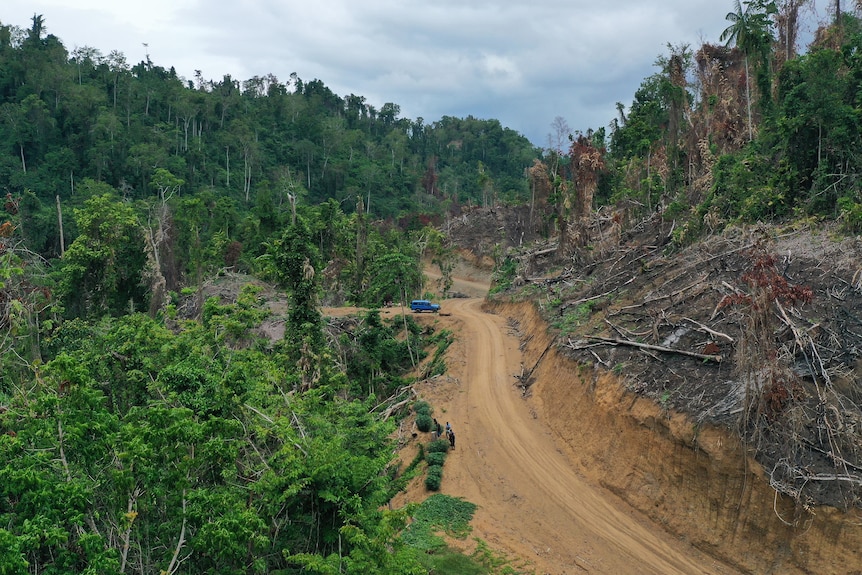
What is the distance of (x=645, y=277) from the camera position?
24922 mm

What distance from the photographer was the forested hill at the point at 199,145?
2530 inches

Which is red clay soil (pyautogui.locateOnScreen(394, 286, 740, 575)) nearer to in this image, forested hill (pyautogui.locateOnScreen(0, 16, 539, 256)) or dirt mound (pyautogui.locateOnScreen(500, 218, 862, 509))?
dirt mound (pyautogui.locateOnScreen(500, 218, 862, 509))

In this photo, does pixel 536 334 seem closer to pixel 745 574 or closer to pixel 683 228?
pixel 683 228

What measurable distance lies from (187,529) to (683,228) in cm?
2430

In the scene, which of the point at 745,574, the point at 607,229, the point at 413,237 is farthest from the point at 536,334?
the point at 413,237

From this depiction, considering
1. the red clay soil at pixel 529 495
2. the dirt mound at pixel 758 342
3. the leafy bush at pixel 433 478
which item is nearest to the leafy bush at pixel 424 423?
the red clay soil at pixel 529 495

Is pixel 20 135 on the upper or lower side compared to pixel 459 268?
upper

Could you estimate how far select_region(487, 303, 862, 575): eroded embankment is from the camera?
13312mm

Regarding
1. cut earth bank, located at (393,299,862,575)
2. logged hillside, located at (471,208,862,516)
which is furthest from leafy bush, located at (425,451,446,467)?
logged hillside, located at (471,208,862,516)

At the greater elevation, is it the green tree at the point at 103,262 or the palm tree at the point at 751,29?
the palm tree at the point at 751,29

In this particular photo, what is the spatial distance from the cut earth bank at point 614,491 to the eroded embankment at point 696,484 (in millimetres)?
26

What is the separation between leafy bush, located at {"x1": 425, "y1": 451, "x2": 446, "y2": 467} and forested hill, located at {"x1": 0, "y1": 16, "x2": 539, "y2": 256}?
33854 millimetres

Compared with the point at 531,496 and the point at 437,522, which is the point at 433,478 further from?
the point at 531,496

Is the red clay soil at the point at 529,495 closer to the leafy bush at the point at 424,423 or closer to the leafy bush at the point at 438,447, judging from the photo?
the leafy bush at the point at 438,447
